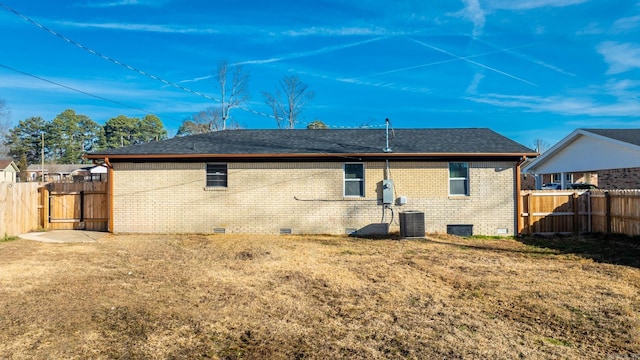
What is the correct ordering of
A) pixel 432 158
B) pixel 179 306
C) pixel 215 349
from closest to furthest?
pixel 215 349, pixel 179 306, pixel 432 158

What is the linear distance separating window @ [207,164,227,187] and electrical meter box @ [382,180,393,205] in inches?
226

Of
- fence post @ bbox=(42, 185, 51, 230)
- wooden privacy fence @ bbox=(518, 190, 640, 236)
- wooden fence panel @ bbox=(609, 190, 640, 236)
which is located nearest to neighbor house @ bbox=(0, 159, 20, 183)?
fence post @ bbox=(42, 185, 51, 230)

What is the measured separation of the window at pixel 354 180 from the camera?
13.8 meters

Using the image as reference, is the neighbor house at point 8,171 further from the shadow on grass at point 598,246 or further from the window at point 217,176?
the shadow on grass at point 598,246

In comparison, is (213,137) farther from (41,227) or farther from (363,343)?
(363,343)

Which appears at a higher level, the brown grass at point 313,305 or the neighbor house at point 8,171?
the neighbor house at point 8,171

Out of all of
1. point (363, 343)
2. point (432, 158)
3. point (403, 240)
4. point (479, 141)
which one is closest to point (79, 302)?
point (363, 343)

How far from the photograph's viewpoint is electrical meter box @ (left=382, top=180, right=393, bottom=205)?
13445mm

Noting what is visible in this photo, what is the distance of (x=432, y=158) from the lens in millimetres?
13664

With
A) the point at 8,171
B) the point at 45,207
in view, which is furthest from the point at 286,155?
the point at 8,171

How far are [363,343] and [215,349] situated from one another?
170cm

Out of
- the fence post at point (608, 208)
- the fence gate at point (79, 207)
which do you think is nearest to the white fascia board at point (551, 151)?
the fence post at point (608, 208)

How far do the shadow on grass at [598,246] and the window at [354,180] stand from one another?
18.6 ft

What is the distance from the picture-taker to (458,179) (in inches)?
543
